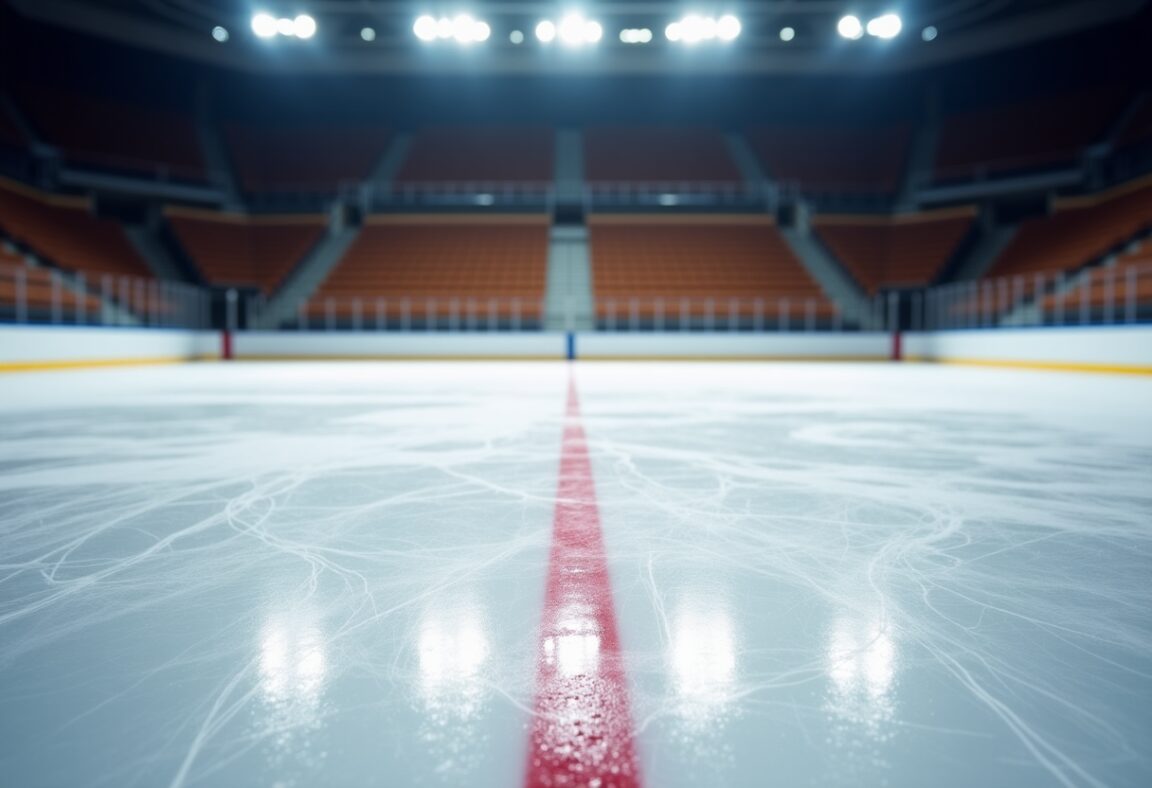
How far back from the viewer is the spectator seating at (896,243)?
17656 mm

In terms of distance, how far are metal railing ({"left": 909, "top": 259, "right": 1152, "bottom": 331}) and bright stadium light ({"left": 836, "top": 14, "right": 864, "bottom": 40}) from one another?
5.59m

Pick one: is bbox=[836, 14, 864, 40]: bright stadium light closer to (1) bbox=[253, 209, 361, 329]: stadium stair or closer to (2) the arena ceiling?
(2) the arena ceiling

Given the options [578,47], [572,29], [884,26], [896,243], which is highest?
[578,47]

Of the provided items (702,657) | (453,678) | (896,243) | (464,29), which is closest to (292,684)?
(453,678)

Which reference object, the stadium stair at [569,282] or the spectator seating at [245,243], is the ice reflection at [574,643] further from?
the spectator seating at [245,243]

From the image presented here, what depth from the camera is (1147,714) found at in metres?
0.88

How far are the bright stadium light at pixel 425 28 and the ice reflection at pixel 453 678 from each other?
16.0 m

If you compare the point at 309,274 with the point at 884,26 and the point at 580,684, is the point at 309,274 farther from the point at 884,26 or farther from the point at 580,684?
the point at 580,684

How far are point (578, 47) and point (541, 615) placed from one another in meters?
17.0

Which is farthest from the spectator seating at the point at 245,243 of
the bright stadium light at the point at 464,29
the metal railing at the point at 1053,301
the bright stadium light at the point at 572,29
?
the metal railing at the point at 1053,301

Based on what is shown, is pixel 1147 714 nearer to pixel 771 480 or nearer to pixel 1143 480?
pixel 771 480

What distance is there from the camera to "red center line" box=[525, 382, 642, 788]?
74 cm

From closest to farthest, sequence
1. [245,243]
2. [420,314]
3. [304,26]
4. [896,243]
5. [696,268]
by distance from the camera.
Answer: [304,26], [420,314], [696,268], [896,243], [245,243]

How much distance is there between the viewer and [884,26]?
47.6 feet
